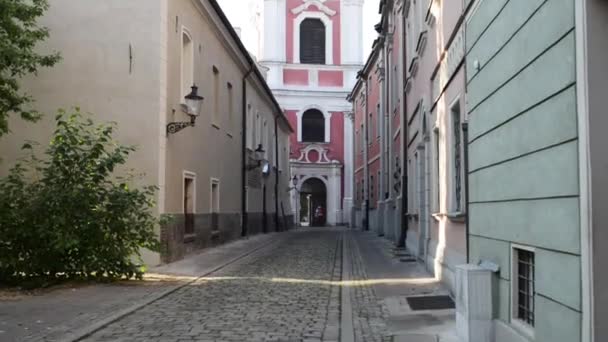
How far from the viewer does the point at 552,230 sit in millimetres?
4332

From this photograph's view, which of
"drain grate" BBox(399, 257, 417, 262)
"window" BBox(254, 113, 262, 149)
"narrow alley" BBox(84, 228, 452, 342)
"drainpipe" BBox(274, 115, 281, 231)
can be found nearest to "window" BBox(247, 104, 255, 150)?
"window" BBox(254, 113, 262, 149)

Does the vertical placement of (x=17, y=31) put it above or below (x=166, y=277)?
above

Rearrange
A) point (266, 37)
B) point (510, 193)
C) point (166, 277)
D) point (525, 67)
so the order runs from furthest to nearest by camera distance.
→ point (266, 37) → point (166, 277) → point (510, 193) → point (525, 67)

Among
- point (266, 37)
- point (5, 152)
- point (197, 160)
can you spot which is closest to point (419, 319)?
point (5, 152)

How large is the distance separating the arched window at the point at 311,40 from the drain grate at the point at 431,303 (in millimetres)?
39224

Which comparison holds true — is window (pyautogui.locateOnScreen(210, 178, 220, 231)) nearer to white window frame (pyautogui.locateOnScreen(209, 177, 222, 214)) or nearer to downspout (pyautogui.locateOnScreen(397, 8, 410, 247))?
white window frame (pyautogui.locateOnScreen(209, 177, 222, 214))

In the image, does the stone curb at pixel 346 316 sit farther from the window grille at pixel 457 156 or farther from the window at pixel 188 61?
the window at pixel 188 61

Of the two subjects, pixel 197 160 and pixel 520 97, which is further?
pixel 197 160

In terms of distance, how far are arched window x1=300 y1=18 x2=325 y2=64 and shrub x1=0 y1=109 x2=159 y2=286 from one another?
3712 centimetres

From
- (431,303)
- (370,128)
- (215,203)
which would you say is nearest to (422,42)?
(431,303)

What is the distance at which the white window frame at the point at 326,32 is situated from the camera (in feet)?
155

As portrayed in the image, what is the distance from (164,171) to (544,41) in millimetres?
10461

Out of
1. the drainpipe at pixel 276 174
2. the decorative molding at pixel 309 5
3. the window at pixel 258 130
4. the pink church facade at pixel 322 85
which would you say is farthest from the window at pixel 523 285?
the decorative molding at pixel 309 5

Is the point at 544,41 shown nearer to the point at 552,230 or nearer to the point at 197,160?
the point at 552,230
